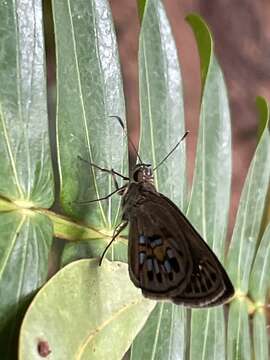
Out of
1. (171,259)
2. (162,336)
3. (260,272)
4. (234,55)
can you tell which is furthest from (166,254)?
(234,55)

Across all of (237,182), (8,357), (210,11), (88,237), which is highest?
(210,11)

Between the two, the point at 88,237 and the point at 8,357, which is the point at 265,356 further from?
the point at 8,357

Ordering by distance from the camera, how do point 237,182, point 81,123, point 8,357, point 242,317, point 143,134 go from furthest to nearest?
point 237,182, point 242,317, point 143,134, point 81,123, point 8,357

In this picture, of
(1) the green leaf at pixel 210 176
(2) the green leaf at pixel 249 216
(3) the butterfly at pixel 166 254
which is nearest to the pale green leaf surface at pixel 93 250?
(3) the butterfly at pixel 166 254

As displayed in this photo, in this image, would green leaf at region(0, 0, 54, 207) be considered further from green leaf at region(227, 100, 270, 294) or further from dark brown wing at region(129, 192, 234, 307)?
green leaf at region(227, 100, 270, 294)

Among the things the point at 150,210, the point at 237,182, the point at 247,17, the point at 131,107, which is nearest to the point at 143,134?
the point at 150,210

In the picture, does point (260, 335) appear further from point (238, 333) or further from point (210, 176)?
point (210, 176)

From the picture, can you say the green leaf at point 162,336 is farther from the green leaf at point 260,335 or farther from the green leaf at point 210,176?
the green leaf at point 260,335
